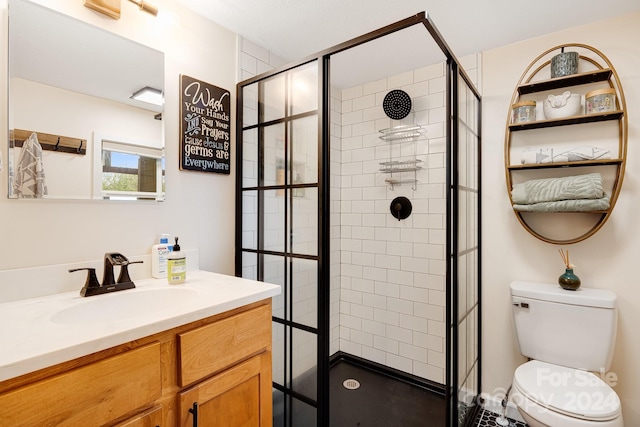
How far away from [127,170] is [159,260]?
1.45 ft

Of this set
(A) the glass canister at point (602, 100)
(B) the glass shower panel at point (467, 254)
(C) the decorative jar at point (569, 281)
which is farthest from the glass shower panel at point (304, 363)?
(A) the glass canister at point (602, 100)

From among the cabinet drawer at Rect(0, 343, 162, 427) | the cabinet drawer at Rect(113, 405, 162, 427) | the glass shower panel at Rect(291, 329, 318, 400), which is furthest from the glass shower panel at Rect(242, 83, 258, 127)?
the cabinet drawer at Rect(113, 405, 162, 427)

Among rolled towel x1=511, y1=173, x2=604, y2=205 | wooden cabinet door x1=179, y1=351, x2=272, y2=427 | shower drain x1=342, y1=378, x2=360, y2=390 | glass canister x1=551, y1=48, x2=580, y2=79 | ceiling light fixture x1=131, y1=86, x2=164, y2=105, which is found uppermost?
glass canister x1=551, y1=48, x2=580, y2=79

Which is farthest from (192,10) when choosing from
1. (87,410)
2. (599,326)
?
(599,326)

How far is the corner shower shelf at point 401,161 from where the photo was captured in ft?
8.13

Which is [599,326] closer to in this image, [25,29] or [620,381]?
[620,381]

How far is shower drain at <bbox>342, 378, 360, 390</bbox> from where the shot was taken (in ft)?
7.98

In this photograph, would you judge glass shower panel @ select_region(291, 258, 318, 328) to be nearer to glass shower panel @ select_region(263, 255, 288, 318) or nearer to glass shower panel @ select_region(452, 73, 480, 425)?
glass shower panel @ select_region(263, 255, 288, 318)

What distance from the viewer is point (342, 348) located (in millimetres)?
2924

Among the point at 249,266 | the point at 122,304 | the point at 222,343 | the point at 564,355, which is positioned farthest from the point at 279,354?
the point at 564,355

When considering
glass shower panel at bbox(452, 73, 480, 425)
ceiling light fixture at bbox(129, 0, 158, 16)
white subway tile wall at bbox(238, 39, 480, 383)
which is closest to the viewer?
ceiling light fixture at bbox(129, 0, 158, 16)

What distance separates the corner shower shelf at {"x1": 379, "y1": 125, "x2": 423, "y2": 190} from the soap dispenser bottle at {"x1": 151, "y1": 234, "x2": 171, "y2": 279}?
68.7 inches

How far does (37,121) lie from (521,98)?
2.55 meters

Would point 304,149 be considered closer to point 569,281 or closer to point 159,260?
point 159,260
